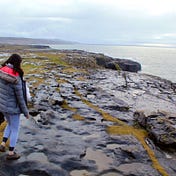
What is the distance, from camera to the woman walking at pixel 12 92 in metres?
9.19

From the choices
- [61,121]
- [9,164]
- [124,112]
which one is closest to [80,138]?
[61,121]

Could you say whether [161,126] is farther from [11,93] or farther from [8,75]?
[8,75]

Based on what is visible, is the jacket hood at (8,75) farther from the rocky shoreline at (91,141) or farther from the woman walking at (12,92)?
the rocky shoreline at (91,141)

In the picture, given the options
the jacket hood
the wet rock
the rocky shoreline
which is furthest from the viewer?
the wet rock

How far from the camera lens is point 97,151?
38.7ft

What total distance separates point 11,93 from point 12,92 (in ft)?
0.14

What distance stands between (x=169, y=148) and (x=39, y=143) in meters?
5.16

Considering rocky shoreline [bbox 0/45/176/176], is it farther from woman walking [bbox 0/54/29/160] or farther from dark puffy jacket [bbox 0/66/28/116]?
dark puffy jacket [bbox 0/66/28/116]

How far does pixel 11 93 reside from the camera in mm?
9430

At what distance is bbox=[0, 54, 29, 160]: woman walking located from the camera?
9188mm

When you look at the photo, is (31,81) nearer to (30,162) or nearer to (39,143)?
(39,143)

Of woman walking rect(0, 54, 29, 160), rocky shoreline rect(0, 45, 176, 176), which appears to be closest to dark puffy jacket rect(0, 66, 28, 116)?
woman walking rect(0, 54, 29, 160)

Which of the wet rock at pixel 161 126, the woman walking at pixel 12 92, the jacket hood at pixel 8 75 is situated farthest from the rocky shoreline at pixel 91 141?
the jacket hood at pixel 8 75

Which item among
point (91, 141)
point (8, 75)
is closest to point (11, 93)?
point (8, 75)
